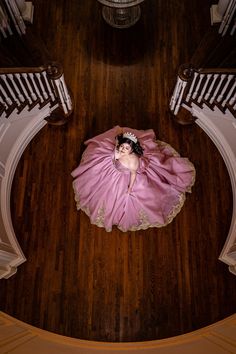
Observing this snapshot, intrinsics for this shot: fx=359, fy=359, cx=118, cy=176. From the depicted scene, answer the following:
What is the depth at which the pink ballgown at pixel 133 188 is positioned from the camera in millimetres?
3951

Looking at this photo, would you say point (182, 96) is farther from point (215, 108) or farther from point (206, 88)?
point (215, 108)

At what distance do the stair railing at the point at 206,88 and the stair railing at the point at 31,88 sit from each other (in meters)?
1.36

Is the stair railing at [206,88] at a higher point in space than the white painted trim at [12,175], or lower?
higher

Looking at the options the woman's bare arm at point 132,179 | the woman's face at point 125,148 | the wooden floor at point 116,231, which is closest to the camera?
the woman's face at point 125,148

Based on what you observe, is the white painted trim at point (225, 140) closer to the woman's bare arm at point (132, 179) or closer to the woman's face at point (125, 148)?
the woman's bare arm at point (132, 179)

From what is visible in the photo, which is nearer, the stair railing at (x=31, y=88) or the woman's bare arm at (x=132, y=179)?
the woman's bare arm at (x=132, y=179)

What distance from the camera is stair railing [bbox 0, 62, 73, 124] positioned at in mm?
3861

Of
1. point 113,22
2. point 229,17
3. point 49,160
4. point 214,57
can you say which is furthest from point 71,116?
point 229,17

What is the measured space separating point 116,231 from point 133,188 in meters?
0.59

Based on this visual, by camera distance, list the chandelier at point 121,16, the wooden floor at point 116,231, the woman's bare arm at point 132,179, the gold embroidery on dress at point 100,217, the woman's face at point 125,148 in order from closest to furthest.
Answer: the woman's face at point 125,148
the woman's bare arm at point 132,179
the wooden floor at point 116,231
the gold embroidery on dress at point 100,217
the chandelier at point 121,16

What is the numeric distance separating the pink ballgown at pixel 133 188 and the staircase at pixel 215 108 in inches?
20.9

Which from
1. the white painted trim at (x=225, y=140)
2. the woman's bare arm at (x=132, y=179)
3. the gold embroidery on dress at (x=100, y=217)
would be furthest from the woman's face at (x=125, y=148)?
the white painted trim at (x=225, y=140)

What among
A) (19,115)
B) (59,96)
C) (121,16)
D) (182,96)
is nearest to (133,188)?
(182,96)

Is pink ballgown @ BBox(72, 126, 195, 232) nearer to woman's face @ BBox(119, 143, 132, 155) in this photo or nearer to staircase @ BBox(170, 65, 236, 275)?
woman's face @ BBox(119, 143, 132, 155)
